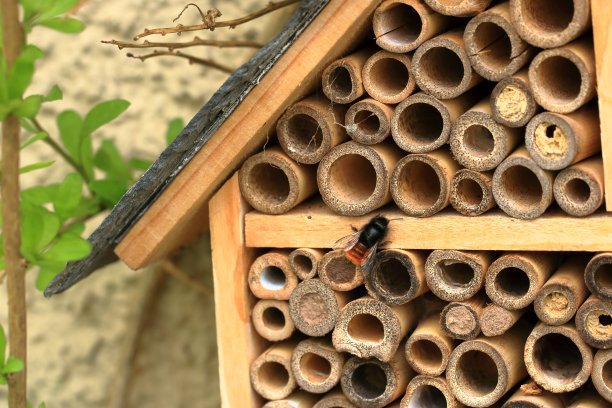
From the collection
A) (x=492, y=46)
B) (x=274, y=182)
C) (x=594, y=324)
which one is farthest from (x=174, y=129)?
(x=594, y=324)

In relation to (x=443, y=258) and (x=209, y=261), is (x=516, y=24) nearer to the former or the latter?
(x=443, y=258)

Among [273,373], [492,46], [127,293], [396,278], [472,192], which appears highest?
[492,46]

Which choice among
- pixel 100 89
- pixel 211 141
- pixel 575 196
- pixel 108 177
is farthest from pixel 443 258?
pixel 100 89

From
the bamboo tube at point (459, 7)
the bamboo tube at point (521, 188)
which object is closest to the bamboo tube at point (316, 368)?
the bamboo tube at point (521, 188)

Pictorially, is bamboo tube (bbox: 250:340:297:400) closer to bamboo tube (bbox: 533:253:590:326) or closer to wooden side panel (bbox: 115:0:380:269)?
wooden side panel (bbox: 115:0:380:269)

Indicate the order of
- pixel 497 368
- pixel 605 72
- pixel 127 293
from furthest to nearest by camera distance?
pixel 127 293 → pixel 497 368 → pixel 605 72

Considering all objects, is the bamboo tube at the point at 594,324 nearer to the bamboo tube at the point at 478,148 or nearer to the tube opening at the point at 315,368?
the bamboo tube at the point at 478,148

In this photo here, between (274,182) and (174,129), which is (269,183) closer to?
(274,182)
